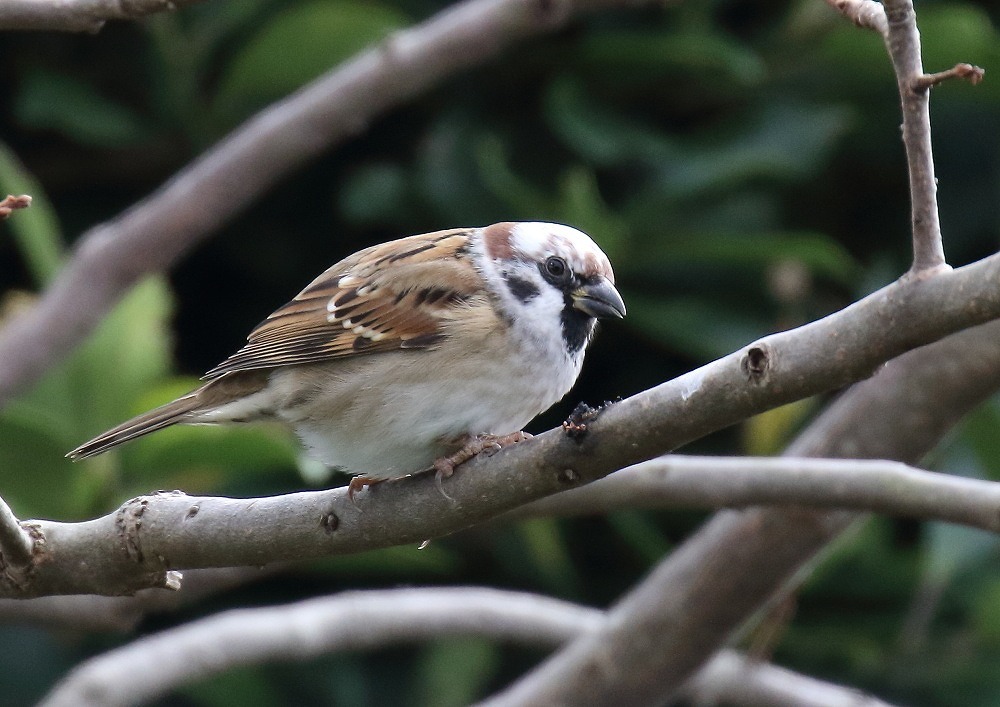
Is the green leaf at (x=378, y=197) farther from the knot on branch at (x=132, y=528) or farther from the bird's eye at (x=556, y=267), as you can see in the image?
the knot on branch at (x=132, y=528)

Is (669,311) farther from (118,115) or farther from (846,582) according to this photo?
(118,115)

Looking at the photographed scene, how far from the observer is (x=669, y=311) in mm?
3107

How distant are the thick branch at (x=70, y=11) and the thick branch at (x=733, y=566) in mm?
1648

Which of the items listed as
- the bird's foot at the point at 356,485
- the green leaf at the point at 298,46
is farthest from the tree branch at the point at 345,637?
the green leaf at the point at 298,46

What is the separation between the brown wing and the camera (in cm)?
229

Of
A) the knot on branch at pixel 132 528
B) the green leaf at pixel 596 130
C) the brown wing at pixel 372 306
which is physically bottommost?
the knot on branch at pixel 132 528

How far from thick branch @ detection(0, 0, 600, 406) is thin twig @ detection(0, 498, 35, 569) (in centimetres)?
128

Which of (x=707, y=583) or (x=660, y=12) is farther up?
(x=660, y=12)

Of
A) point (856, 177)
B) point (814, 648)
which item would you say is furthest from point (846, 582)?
point (856, 177)

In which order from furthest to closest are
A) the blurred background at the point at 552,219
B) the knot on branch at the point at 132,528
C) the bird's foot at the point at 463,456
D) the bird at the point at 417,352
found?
1. the blurred background at the point at 552,219
2. the bird at the point at 417,352
3. the knot on branch at the point at 132,528
4. the bird's foot at the point at 463,456

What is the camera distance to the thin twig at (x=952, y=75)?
139cm

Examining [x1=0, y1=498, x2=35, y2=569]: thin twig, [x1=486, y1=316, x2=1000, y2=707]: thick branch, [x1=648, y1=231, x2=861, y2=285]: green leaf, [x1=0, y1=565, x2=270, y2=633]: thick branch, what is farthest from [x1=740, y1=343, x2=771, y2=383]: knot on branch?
[x1=648, y1=231, x2=861, y2=285]: green leaf

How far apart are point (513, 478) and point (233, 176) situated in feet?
5.60

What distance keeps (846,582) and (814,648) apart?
0.19 metres
